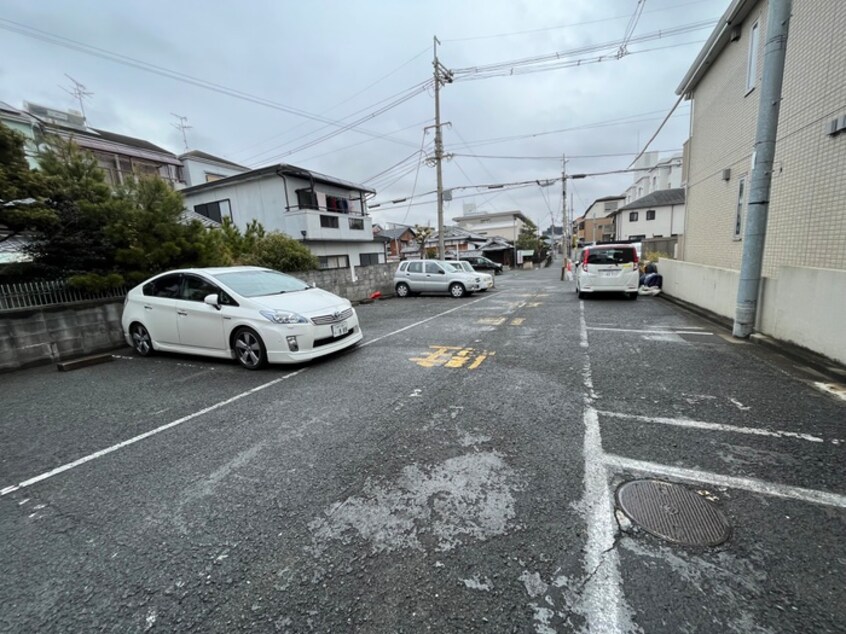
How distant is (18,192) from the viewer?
5793 mm

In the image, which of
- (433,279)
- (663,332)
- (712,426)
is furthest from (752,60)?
(433,279)

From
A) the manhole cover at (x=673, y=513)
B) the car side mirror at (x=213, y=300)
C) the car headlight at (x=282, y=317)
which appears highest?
the car side mirror at (x=213, y=300)

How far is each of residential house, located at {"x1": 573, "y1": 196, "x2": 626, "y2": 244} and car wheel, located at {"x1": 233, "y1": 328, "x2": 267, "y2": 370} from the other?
165 ft

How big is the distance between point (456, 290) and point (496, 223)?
160ft

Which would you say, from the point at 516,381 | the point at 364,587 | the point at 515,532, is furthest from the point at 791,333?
the point at 364,587

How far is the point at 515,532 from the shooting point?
79.0 inches

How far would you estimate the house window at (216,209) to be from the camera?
1969 centimetres

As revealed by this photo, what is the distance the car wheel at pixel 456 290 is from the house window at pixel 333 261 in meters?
8.72

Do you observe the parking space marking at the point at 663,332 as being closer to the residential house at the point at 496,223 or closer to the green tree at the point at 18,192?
the green tree at the point at 18,192

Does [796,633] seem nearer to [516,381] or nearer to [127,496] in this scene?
[516,381]

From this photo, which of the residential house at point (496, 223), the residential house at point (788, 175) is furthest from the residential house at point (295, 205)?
the residential house at point (496, 223)

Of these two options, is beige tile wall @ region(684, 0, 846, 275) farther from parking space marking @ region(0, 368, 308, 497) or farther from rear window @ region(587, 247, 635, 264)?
parking space marking @ region(0, 368, 308, 497)

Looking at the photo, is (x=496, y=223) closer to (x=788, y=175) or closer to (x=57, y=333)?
(x=788, y=175)

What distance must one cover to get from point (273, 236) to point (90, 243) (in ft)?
18.2
